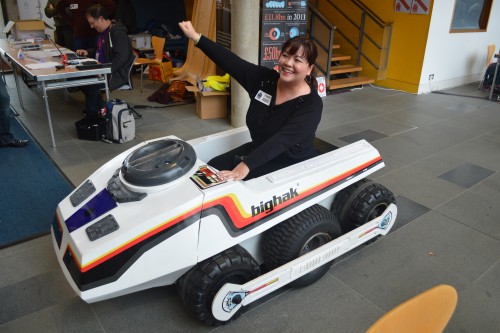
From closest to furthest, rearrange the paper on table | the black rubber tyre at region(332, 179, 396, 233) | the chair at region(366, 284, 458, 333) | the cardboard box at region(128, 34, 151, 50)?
the chair at region(366, 284, 458, 333), the black rubber tyre at region(332, 179, 396, 233), the paper on table, the cardboard box at region(128, 34, 151, 50)

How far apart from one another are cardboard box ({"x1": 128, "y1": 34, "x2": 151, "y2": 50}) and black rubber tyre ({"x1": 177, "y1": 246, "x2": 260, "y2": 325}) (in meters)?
6.42

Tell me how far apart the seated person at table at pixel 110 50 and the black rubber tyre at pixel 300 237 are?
2965mm

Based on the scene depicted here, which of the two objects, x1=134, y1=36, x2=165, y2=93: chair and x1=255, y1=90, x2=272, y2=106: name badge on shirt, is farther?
x1=134, y1=36, x2=165, y2=93: chair

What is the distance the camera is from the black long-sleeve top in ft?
6.54

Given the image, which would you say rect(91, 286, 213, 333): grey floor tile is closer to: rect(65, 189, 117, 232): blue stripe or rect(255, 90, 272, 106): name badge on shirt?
rect(65, 189, 117, 232): blue stripe

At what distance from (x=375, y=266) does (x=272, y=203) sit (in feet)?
2.79

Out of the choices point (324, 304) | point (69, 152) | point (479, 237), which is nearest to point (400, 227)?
point (479, 237)

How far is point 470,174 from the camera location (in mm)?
3533

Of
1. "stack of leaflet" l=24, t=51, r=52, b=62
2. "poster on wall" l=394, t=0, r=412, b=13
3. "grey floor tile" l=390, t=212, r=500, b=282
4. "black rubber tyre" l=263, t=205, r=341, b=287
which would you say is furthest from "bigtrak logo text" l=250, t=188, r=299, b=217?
"poster on wall" l=394, t=0, r=412, b=13

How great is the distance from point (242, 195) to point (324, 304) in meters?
0.72

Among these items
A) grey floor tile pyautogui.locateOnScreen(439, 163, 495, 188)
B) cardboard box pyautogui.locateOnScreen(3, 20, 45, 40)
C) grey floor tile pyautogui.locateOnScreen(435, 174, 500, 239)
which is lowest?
grey floor tile pyautogui.locateOnScreen(439, 163, 495, 188)

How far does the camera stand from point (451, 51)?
21.5 ft

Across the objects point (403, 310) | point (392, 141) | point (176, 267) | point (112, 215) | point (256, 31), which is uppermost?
point (256, 31)

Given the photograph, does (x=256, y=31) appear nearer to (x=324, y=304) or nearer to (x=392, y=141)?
(x=392, y=141)
